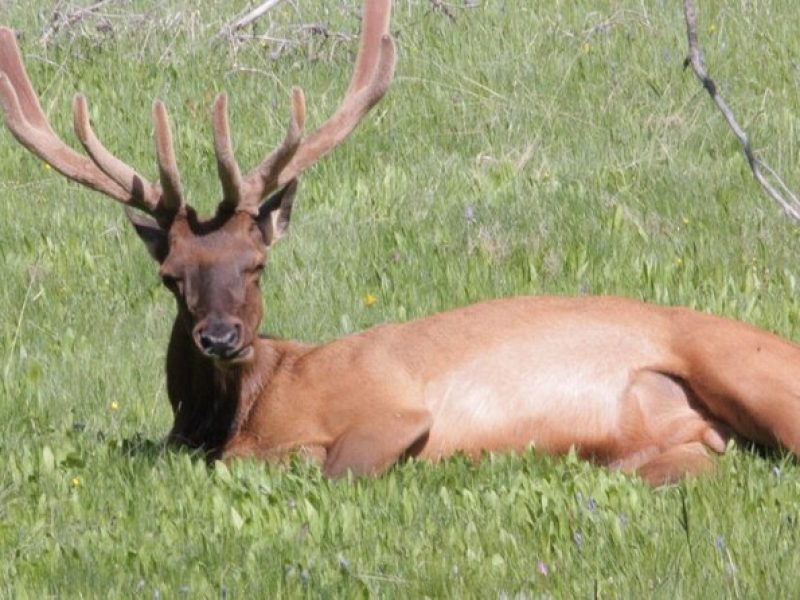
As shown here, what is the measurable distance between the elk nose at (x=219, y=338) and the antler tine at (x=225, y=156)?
629 mm

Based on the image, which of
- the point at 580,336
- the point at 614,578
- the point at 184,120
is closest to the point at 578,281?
the point at 580,336

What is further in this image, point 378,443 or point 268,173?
point 268,173

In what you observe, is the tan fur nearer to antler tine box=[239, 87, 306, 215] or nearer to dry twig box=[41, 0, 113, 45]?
antler tine box=[239, 87, 306, 215]

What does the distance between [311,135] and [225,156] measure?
2.52 ft

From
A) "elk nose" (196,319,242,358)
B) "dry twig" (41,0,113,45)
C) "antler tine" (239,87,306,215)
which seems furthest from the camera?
"dry twig" (41,0,113,45)

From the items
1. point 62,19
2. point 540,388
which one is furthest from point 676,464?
point 62,19

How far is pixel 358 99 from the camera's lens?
798cm

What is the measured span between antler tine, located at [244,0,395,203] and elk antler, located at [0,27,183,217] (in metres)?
0.38

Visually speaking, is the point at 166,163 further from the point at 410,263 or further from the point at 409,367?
the point at 410,263

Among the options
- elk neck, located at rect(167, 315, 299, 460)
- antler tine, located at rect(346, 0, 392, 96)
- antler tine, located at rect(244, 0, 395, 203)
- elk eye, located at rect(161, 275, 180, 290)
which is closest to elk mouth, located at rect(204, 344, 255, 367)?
elk neck, located at rect(167, 315, 299, 460)

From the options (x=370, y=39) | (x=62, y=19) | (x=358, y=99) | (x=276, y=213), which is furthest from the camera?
(x=62, y=19)

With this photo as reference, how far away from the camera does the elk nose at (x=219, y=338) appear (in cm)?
695

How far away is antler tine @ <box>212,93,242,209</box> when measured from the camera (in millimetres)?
7070

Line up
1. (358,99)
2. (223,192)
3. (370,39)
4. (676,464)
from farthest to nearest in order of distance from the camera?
1. (370,39)
2. (358,99)
3. (223,192)
4. (676,464)
